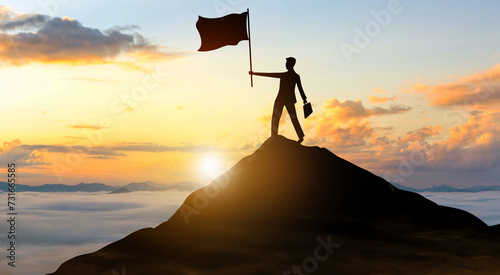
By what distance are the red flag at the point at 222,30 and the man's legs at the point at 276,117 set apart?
2574 mm

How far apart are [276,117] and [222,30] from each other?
359cm

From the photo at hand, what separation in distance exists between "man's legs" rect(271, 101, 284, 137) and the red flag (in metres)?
2.57

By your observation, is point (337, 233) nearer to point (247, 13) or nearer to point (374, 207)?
point (374, 207)

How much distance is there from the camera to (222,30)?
1559 cm

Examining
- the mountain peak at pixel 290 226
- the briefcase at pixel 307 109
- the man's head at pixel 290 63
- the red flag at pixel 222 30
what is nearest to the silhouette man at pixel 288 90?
the man's head at pixel 290 63

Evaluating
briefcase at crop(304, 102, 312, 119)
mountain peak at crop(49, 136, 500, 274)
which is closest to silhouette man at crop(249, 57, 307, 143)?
briefcase at crop(304, 102, 312, 119)

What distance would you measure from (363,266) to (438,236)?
3.73 metres

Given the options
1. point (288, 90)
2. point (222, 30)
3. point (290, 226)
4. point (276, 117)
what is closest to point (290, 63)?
point (288, 90)

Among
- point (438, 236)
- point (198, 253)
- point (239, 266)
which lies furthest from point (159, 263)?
point (438, 236)

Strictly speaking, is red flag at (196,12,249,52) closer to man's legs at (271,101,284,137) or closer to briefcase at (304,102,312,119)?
man's legs at (271,101,284,137)

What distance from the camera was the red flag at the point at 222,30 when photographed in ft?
50.5

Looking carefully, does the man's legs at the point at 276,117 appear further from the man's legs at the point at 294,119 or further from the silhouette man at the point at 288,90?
the man's legs at the point at 294,119

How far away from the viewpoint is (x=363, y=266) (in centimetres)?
1001

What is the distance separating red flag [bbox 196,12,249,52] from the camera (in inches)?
606
